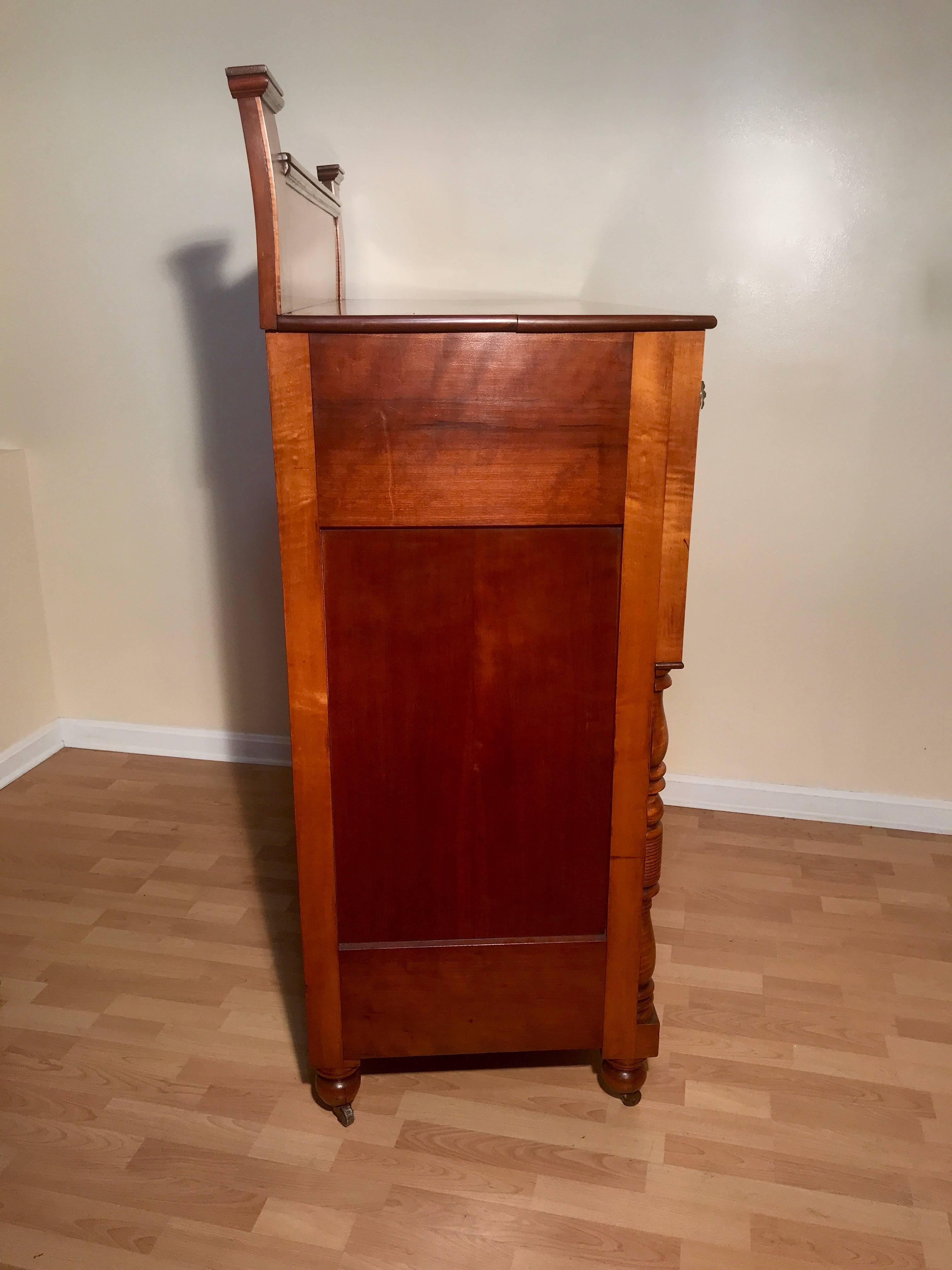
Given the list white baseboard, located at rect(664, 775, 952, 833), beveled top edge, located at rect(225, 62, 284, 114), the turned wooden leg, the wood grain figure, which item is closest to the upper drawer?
the wood grain figure

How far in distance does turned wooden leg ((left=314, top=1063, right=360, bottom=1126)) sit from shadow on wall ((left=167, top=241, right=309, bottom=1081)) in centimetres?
61

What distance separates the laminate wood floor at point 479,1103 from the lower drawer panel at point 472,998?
0.14m

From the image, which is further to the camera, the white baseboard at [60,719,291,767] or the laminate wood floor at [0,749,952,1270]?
the white baseboard at [60,719,291,767]

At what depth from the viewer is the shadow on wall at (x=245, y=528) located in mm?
2352

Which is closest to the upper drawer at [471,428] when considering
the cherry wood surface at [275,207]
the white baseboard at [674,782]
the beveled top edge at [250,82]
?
the cherry wood surface at [275,207]

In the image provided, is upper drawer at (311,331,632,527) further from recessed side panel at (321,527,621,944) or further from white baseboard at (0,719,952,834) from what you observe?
white baseboard at (0,719,952,834)

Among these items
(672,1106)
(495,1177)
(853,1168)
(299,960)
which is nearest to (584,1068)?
(672,1106)

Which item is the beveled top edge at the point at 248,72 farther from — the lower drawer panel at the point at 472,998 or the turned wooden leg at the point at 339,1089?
the turned wooden leg at the point at 339,1089

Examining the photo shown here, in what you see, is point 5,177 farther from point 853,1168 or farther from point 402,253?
point 853,1168

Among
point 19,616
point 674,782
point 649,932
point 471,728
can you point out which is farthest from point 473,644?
point 19,616

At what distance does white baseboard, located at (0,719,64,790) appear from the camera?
8.52 feet

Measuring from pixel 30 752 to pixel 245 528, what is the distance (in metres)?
0.88

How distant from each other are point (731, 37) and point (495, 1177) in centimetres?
215

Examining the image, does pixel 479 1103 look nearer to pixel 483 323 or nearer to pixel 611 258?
pixel 483 323
